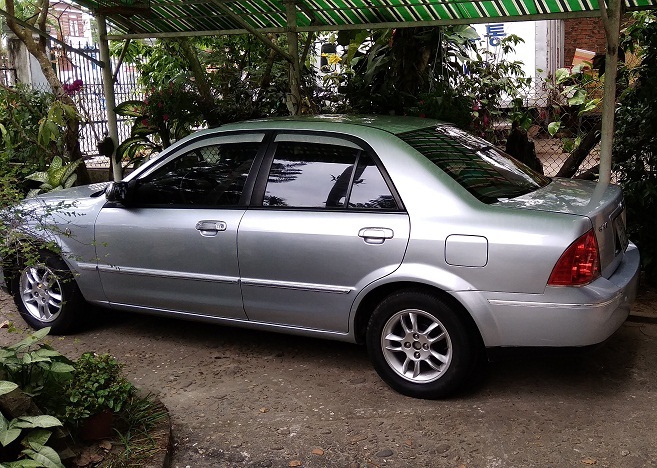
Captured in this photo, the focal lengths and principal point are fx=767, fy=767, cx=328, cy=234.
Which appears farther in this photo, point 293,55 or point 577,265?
point 293,55

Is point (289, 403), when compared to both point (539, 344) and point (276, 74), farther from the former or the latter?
point (276, 74)

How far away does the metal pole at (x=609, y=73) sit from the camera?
5.41 meters

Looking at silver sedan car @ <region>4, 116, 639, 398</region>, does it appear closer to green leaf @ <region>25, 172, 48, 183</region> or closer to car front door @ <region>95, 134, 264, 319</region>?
car front door @ <region>95, 134, 264, 319</region>

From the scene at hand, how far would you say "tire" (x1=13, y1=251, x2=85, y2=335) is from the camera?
18.9 ft

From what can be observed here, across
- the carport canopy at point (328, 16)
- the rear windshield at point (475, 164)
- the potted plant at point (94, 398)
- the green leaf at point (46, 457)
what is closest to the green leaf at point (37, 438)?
the green leaf at point (46, 457)

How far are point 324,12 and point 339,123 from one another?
2.49 meters

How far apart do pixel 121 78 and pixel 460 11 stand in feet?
30.5

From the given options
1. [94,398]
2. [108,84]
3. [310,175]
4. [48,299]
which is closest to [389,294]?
[310,175]

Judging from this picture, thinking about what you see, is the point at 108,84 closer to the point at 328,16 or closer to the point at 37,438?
the point at 328,16

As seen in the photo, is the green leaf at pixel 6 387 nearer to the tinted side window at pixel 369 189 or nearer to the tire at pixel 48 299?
the tinted side window at pixel 369 189

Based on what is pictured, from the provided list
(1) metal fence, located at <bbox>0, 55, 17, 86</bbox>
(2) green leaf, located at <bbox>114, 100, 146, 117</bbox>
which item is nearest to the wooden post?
(2) green leaf, located at <bbox>114, 100, 146, 117</bbox>

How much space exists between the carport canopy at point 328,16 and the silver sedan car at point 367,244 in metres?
0.99

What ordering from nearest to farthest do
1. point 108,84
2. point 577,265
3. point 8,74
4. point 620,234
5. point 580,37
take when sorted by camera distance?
point 577,265
point 620,234
point 108,84
point 8,74
point 580,37

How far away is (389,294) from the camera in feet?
14.9
